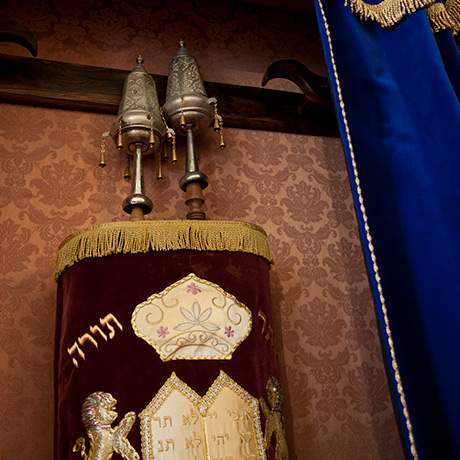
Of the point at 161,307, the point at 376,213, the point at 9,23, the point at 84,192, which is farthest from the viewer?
the point at 84,192

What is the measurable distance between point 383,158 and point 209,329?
55 cm

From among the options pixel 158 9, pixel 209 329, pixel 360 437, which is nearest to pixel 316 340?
pixel 360 437

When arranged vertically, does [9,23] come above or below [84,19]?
below

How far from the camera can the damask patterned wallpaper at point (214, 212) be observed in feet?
5.48

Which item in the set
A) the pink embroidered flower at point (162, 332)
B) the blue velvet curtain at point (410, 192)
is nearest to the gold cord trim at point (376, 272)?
the blue velvet curtain at point (410, 192)

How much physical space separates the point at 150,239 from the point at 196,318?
22 cm

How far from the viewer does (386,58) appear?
54.6 inches

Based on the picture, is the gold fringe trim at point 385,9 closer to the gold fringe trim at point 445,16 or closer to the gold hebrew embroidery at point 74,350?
the gold fringe trim at point 445,16

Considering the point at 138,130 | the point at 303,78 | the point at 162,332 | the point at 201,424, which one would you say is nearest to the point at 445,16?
the point at 303,78

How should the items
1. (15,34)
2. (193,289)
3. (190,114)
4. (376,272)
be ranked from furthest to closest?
(190,114) → (15,34) → (193,289) → (376,272)

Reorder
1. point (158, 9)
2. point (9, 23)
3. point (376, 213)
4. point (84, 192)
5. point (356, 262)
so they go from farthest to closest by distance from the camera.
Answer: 1. point (158, 9)
2. point (356, 262)
3. point (84, 192)
4. point (9, 23)
5. point (376, 213)

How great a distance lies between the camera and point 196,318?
1340 millimetres

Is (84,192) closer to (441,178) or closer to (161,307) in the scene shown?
(161,307)

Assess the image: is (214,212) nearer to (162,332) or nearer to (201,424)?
(162,332)
